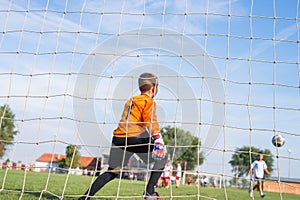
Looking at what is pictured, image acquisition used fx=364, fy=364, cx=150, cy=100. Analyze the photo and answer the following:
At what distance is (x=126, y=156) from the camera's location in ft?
13.5

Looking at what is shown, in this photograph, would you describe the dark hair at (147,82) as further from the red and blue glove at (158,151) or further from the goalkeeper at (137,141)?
the red and blue glove at (158,151)

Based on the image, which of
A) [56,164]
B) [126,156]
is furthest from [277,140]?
[56,164]

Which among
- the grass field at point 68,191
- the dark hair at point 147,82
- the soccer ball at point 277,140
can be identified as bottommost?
the grass field at point 68,191

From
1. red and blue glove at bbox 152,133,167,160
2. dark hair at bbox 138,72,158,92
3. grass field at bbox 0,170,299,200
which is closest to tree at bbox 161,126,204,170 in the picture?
red and blue glove at bbox 152,133,167,160

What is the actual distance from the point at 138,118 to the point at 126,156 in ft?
1.51

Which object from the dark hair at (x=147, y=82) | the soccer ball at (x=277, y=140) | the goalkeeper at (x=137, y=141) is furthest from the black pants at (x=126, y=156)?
the soccer ball at (x=277, y=140)

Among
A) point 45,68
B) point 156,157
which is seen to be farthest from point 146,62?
point 156,157

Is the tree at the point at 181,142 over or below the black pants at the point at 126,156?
over

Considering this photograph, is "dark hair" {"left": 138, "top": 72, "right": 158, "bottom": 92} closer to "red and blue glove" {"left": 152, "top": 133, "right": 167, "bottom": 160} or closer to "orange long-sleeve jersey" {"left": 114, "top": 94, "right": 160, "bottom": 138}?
"orange long-sleeve jersey" {"left": 114, "top": 94, "right": 160, "bottom": 138}

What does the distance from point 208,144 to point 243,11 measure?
70.9 inches

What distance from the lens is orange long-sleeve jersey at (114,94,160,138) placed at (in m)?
3.97

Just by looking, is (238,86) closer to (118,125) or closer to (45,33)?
(118,125)

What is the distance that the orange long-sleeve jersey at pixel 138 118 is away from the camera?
156 inches

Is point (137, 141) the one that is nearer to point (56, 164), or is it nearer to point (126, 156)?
point (126, 156)
